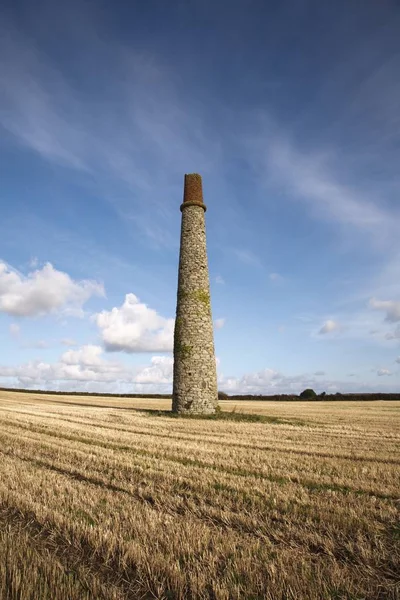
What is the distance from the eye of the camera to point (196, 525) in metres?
4.41

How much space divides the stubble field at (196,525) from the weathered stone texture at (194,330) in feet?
40.2

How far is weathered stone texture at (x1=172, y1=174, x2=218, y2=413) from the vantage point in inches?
849

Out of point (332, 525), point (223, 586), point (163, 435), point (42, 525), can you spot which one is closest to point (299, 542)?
point (332, 525)

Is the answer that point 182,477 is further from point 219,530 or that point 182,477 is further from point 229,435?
point 229,435

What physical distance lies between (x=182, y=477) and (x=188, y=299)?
15.8 meters

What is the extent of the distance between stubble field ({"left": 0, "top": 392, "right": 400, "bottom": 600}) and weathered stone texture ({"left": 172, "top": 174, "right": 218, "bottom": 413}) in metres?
12.3

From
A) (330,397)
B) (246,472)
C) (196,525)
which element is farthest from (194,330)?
(330,397)

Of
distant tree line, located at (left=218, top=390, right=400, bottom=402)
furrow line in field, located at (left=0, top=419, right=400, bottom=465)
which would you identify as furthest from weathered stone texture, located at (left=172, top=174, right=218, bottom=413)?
distant tree line, located at (left=218, top=390, right=400, bottom=402)

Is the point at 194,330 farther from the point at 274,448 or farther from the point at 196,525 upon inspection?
the point at 196,525

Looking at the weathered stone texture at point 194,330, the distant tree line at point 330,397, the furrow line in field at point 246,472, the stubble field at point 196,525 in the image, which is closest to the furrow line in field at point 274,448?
the stubble field at point 196,525

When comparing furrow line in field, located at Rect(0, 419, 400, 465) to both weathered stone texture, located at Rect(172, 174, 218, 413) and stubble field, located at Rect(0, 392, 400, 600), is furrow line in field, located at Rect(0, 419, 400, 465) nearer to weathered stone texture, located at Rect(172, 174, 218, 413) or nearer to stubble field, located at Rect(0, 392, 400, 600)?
stubble field, located at Rect(0, 392, 400, 600)

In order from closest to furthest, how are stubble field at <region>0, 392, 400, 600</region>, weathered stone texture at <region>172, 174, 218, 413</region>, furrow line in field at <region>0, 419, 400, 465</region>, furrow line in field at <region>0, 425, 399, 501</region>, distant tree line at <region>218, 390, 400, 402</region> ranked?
stubble field at <region>0, 392, 400, 600</region>, furrow line in field at <region>0, 425, 399, 501</region>, furrow line in field at <region>0, 419, 400, 465</region>, weathered stone texture at <region>172, 174, 218, 413</region>, distant tree line at <region>218, 390, 400, 402</region>

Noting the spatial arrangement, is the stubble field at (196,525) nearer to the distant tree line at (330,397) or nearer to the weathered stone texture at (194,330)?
the weathered stone texture at (194,330)

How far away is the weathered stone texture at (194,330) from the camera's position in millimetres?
21555
